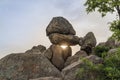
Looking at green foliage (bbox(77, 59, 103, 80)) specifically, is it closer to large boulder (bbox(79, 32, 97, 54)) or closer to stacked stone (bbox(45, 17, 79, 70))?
stacked stone (bbox(45, 17, 79, 70))

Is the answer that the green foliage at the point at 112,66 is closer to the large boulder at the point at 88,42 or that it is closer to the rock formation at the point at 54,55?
the rock formation at the point at 54,55

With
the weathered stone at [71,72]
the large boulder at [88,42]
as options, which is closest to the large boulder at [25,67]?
the weathered stone at [71,72]

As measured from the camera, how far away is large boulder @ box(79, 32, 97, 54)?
5972 cm

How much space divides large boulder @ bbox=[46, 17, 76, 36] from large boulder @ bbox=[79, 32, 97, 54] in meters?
2.95

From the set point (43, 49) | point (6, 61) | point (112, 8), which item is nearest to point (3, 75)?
point (6, 61)

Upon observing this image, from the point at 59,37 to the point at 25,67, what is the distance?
32.1 meters

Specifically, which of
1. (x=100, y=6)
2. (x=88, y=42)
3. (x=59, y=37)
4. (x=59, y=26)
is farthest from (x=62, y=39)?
(x=100, y=6)

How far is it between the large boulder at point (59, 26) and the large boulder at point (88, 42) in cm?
295

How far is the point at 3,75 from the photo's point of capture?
25.9 m

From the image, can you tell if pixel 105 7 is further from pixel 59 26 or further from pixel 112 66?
pixel 59 26

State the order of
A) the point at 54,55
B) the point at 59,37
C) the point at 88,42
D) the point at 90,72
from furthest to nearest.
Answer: the point at 88,42, the point at 54,55, the point at 59,37, the point at 90,72

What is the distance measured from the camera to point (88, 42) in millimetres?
59719

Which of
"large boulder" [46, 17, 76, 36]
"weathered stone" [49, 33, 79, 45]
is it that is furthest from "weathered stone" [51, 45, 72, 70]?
"large boulder" [46, 17, 76, 36]

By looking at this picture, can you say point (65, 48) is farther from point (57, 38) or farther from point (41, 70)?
point (41, 70)
